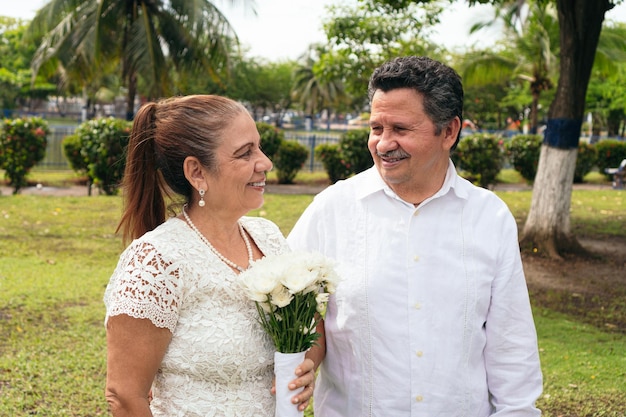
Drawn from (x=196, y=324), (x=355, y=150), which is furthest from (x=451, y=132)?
(x=355, y=150)

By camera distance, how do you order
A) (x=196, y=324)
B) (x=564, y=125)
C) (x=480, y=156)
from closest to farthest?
1. (x=196, y=324)
2. (x=564, y=125)
3. (x=480, y=156)

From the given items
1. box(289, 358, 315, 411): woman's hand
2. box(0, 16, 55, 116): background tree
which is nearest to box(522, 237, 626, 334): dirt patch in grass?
box(289, 358, 315, 411): woman's hand

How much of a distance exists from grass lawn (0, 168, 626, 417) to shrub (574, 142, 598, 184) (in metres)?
13.7

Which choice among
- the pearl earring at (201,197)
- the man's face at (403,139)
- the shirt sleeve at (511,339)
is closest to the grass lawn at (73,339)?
the shirt sleeve at (511,339)

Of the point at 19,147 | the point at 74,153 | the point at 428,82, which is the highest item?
the point at 428,82

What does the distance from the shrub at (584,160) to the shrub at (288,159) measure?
8582 mm

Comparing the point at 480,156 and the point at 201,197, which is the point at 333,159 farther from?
Result: the point at 201,197

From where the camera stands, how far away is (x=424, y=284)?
269 centimetres

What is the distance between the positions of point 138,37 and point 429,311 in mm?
22436

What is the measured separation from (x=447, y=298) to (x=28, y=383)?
3981 mm

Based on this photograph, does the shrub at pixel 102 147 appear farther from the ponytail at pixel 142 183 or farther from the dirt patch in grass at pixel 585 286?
the ponytail at pixel 142 183

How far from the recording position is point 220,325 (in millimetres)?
2432

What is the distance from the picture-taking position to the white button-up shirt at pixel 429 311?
8.69 feet

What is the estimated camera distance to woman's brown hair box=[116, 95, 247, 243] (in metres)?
2.50
